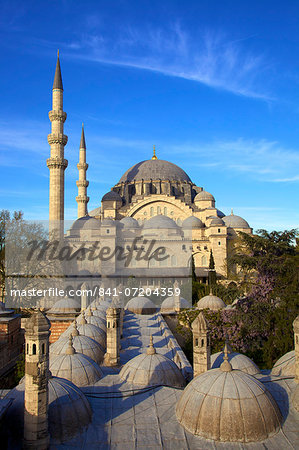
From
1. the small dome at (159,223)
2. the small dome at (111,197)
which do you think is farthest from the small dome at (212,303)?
the small dome at (111,197)

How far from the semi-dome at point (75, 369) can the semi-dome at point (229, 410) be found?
223 centimetres

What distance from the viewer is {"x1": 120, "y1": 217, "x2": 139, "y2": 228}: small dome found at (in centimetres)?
3266

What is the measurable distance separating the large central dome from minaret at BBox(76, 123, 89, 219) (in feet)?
26.3

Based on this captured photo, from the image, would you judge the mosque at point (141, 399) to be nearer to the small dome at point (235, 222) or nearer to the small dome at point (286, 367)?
the small dome at point (286, 367)

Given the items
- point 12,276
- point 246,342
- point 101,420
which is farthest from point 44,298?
point 101,420

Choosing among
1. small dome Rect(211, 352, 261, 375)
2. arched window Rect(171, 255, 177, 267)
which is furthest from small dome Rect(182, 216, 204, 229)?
→ small dome Rect(211, 352, 261, 375)

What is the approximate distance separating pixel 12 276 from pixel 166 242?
552 inches

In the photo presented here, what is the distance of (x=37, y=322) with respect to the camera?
546 centimetres

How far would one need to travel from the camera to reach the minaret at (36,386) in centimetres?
529

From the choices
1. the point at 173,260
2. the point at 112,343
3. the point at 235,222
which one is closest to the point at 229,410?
the point at 112,343

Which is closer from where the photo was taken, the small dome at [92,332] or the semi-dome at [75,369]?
the semi-dome at [75,369]

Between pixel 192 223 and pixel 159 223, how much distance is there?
2.85 meters

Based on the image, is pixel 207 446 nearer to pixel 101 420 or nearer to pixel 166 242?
pixel 101 420

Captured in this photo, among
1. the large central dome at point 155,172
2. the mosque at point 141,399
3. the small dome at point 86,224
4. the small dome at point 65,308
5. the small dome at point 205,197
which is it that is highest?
the large central dome at point 155,172
